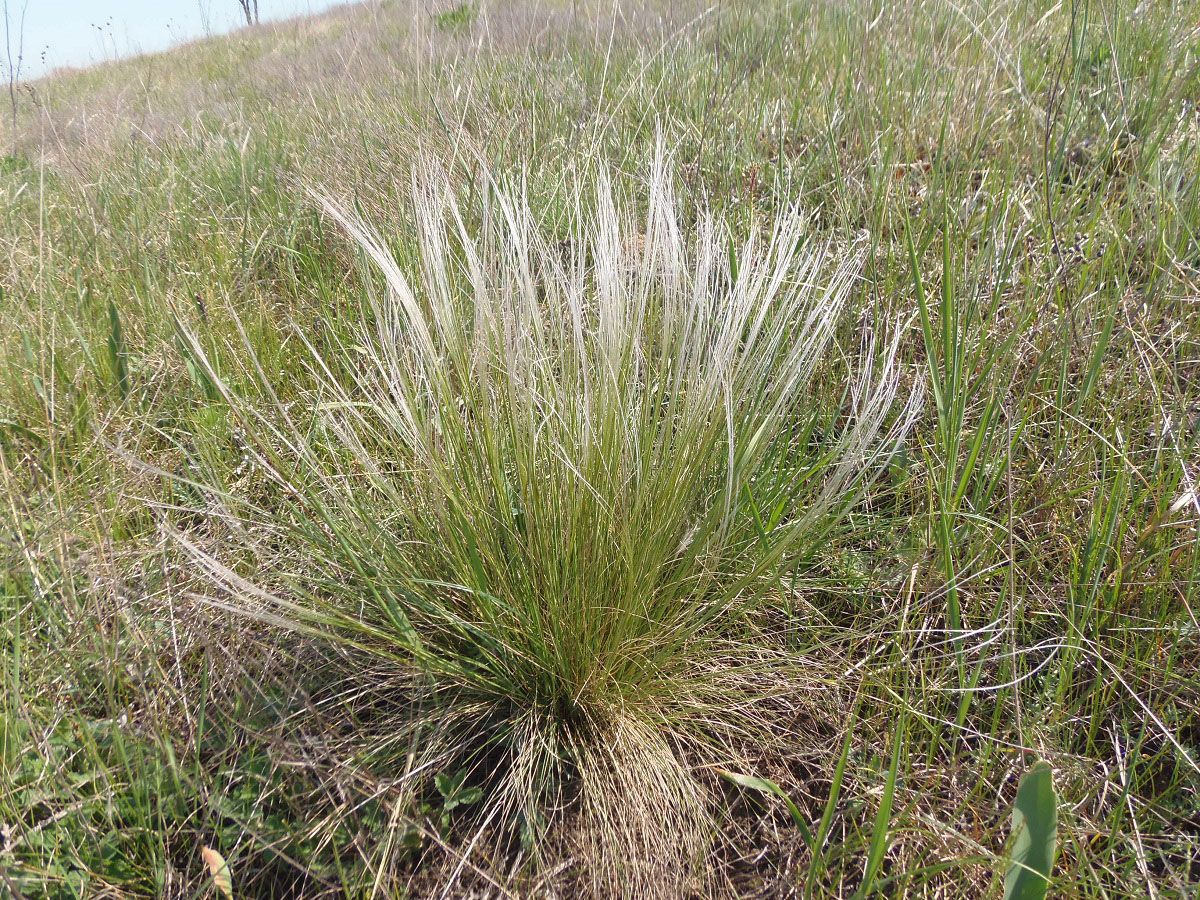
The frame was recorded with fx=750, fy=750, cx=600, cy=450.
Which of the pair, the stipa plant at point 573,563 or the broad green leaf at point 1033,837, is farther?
the stipa plant at point 573,563

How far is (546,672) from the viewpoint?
1.05 meters

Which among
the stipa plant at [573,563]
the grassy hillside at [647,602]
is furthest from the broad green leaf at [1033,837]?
the stipa plant at [573,563]

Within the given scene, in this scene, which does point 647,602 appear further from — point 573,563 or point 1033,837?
point 1033,837

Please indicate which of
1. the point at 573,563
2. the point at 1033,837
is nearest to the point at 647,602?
the point at 573,563

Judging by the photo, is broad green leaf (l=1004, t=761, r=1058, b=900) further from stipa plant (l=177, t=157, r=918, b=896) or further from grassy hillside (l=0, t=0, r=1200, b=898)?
stipa plant (l=177, t=157, r=918, b=896)

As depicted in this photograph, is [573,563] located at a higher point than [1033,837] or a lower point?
higher

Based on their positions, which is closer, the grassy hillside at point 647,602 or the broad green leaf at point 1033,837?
the broad green leaf at point 1033,837

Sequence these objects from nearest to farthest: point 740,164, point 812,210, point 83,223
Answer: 1. point 812,210
2. point 740,164
3. point 83,223

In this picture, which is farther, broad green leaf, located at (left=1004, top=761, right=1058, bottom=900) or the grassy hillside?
the grassy hillside

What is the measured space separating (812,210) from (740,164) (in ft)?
1.04

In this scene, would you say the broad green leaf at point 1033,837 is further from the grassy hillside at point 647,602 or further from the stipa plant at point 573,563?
the stipa plant at point 573,563

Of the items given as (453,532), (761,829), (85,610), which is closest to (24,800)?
(85,610)

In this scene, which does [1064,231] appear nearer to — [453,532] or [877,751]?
[877,751]

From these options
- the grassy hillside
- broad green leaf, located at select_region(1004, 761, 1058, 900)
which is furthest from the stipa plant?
broad green leaf, located at select_region(1004, 761, 1058, 900)
